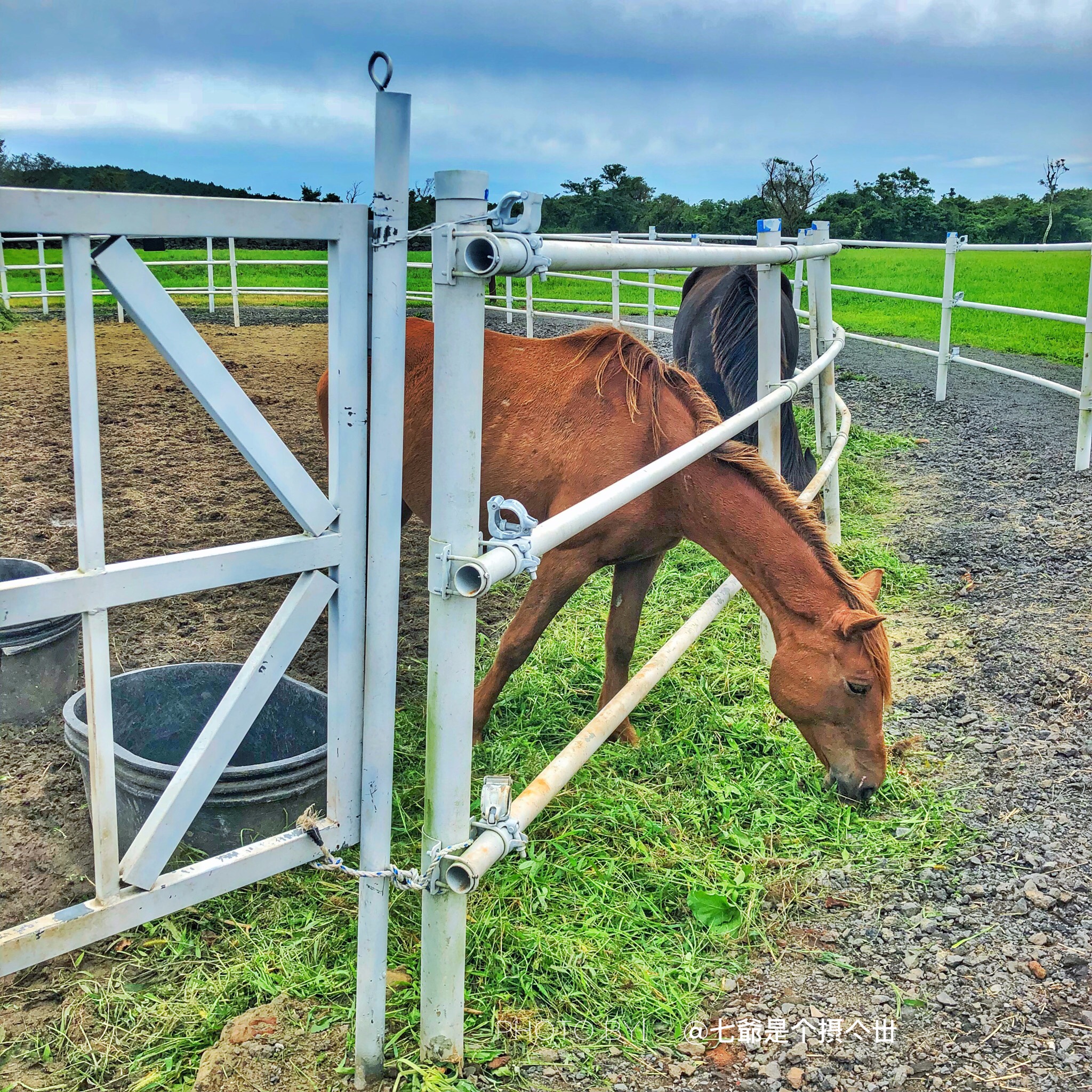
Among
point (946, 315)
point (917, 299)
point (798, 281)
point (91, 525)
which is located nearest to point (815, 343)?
point (946, 315)

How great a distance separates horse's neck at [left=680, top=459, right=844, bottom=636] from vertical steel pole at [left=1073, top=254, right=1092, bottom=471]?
4.53m

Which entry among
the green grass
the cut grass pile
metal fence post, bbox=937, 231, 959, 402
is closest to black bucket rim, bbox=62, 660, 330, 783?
the cut grass pile

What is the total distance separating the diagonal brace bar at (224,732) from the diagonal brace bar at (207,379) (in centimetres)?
13

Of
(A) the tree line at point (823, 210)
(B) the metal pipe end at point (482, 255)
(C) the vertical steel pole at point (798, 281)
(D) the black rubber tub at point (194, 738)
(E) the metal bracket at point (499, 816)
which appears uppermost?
(A) the tree line at point (823, 210)

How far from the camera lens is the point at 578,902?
7.95ft

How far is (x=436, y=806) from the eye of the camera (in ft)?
5.59

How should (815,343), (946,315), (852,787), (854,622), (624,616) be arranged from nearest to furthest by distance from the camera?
(854,622)
(852,787)
(624,616)
(815,343)
(946,315)

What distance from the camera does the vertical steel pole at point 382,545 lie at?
1520 millimetres

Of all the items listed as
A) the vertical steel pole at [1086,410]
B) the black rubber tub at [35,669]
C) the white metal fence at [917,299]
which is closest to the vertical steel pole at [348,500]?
the white metal fence at [917,299]

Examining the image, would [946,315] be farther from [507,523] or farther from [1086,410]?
[507,523]

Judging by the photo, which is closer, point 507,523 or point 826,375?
point 507,523

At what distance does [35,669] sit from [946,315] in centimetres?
852

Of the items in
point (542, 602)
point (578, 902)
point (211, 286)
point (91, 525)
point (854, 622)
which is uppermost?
point (211, 286)

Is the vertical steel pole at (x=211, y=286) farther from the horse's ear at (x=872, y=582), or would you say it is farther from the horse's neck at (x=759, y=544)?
the horse's ear at (x=872, y=582)
